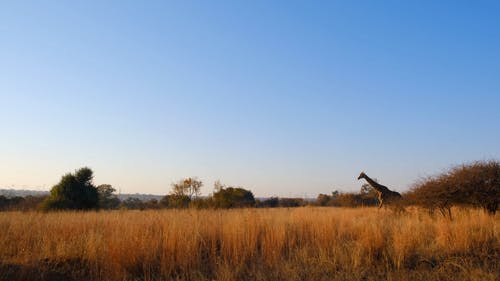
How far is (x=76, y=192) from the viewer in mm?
25656

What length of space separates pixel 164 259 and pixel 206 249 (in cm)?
132

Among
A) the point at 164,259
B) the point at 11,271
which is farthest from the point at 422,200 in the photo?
the point at 11,271

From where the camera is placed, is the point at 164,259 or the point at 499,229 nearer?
the point at 164,259

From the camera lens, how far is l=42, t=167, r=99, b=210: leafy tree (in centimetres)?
2517

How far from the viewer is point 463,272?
573cm

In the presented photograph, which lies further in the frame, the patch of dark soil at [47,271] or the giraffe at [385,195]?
the giraffe at [385,195]

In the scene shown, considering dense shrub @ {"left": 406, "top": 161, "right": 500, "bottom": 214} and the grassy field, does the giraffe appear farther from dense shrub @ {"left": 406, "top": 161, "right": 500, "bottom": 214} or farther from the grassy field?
the grassy field

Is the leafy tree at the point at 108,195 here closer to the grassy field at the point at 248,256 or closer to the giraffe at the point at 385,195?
the giraffe at the point at 385,195

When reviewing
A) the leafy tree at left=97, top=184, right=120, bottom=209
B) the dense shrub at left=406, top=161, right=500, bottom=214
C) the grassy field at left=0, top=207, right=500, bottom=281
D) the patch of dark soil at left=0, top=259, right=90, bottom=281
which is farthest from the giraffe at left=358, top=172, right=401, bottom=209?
the leafy tree at left=97, top=184, right=120, bottom=209

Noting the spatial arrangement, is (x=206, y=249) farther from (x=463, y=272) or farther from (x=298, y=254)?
(x=463, y=272)

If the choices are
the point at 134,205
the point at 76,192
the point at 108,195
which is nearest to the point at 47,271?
the point at 76,192

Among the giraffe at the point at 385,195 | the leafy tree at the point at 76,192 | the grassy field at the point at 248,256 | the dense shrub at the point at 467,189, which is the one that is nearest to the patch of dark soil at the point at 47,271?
the grassy field at the point at 248,256

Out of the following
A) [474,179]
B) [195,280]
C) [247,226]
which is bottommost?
[195,280]

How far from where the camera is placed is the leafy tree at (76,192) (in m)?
25.2
